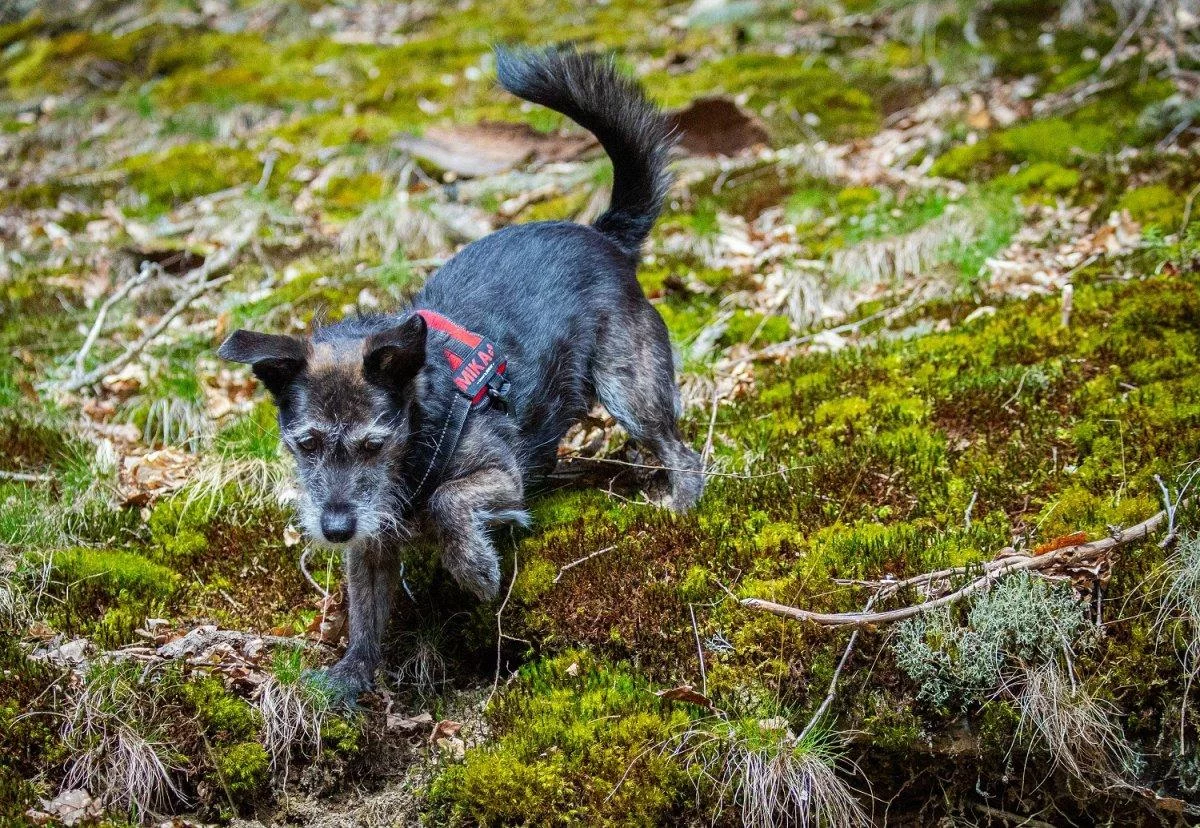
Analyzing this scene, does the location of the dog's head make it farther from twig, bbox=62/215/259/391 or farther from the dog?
twig, bbox=62/215/259/391

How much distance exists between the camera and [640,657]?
165 inches

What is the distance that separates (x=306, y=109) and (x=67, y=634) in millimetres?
11172

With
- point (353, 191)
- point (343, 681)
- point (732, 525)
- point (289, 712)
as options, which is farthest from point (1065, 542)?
point (353, 191)

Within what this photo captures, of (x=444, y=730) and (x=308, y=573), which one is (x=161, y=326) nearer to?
(x=308, y=573)

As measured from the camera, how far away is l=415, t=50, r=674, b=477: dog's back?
16.5 feet

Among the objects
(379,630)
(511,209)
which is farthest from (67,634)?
(511,209)

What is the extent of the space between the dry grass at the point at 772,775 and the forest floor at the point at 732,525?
0.02m

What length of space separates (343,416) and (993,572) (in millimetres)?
2695

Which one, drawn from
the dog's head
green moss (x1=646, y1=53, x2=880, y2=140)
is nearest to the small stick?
the dog's head

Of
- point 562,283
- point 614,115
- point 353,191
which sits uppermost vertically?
point 614,115

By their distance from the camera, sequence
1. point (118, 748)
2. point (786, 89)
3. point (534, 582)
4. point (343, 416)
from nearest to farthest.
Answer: point (118, 748)
point (343, 416)
point (534, 582)
point (786, 89)

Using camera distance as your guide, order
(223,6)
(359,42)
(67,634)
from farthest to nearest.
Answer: (223,6) < (359,42) < (67,634)

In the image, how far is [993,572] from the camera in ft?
12.7

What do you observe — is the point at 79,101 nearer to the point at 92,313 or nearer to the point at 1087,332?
the point at 92,313
